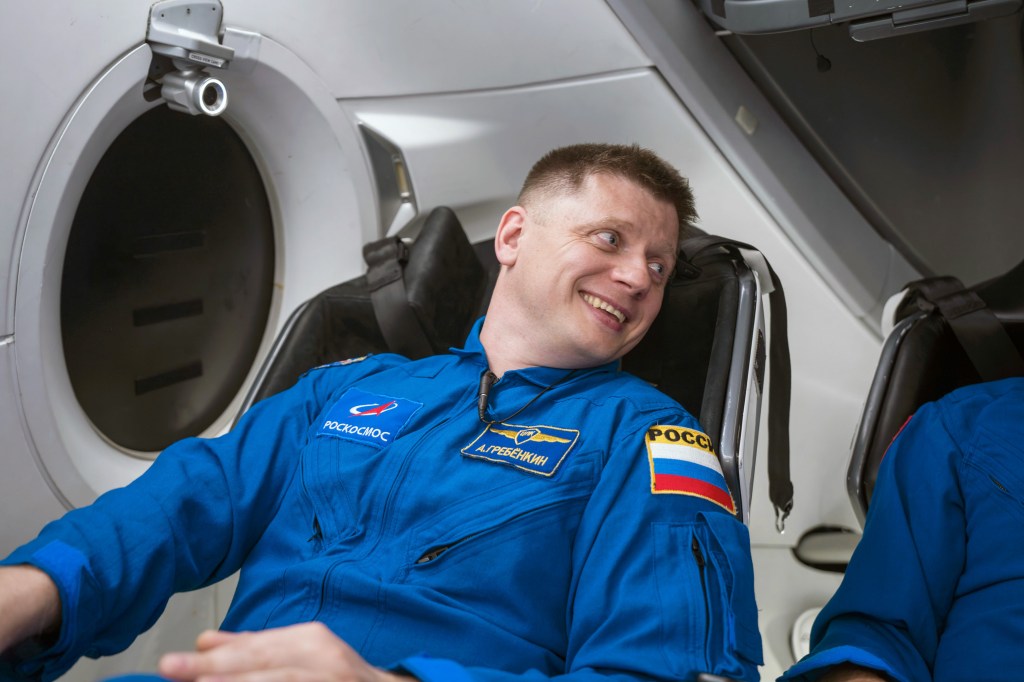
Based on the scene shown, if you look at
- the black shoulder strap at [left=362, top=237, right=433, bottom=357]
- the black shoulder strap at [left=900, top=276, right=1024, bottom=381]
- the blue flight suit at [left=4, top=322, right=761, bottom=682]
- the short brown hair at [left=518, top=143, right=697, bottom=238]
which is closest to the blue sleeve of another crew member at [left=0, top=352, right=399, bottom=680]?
the blue flight suit at [left=4, top=322, right=761, bottom=682]

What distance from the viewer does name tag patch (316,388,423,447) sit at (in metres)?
1.24

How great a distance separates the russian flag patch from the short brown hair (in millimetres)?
387

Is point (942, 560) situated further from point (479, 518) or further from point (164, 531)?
point (164, 531)

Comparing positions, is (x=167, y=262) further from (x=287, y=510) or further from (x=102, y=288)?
(x=287, y=510)

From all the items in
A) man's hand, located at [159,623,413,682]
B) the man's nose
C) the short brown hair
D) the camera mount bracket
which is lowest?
man's hand, located at [159,623,413,682]

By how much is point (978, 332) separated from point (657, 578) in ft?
2.32

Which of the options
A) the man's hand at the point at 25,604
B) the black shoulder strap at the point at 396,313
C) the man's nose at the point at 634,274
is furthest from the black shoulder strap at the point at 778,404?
the man's hand at the point at 25,604

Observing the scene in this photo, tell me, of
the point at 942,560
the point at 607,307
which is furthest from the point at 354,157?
the point at 942,560

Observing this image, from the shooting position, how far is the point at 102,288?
1.52 m

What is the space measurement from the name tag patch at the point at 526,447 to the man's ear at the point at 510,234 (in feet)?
1.03

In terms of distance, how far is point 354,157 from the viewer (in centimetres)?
181

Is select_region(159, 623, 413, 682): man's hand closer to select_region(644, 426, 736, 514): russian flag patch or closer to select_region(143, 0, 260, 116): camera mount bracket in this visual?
select_region(644, 426, 736, 514): russian flag patch

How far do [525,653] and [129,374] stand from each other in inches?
35.7

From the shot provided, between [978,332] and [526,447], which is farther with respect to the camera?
[978,332]
